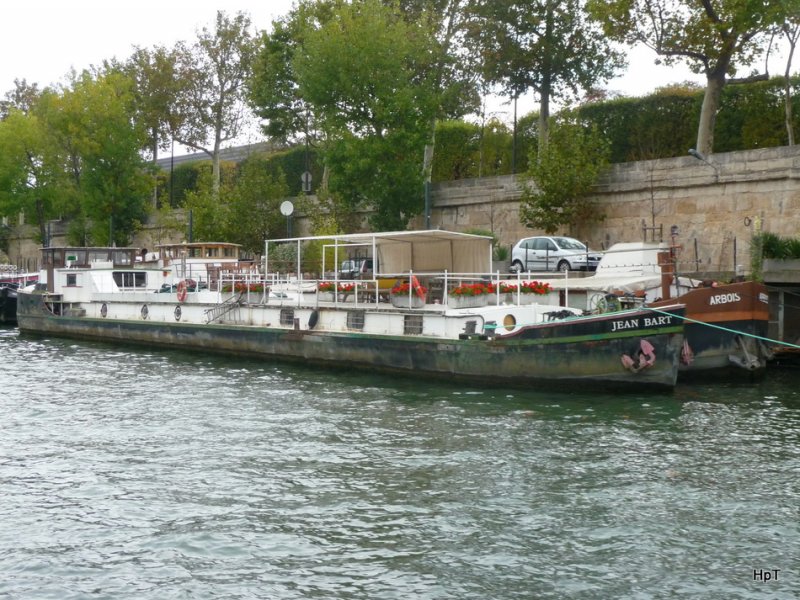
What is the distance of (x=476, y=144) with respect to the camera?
155 feet

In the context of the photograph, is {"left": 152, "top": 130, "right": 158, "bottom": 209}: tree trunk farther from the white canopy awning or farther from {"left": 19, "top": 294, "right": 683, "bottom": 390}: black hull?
the white canopy awning

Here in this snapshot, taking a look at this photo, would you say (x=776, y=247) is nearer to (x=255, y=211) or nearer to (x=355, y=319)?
(x=355, y=319)

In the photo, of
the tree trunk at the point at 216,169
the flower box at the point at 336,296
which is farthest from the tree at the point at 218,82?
the flower box at the point at 336,296

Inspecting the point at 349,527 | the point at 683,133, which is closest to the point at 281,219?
the point at 683,133

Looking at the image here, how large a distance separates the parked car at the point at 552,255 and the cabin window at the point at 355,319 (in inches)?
328

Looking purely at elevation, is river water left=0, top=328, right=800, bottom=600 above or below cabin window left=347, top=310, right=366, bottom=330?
below

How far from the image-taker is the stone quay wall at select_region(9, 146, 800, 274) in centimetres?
2884

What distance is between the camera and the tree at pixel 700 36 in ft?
101

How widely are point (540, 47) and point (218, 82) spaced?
76.2 ft

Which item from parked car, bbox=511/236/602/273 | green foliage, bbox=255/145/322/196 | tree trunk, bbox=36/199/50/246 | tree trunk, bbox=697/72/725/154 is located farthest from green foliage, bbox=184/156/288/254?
tree trunk, bbox=697/72/725/154

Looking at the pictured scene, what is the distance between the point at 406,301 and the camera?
2156cm

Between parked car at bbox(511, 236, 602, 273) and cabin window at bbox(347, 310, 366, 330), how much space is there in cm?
832

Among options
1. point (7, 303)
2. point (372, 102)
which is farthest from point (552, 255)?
point (7, 303)

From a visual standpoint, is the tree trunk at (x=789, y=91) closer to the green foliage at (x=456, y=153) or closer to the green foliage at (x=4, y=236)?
the green foliage at (x=456, y=153)
